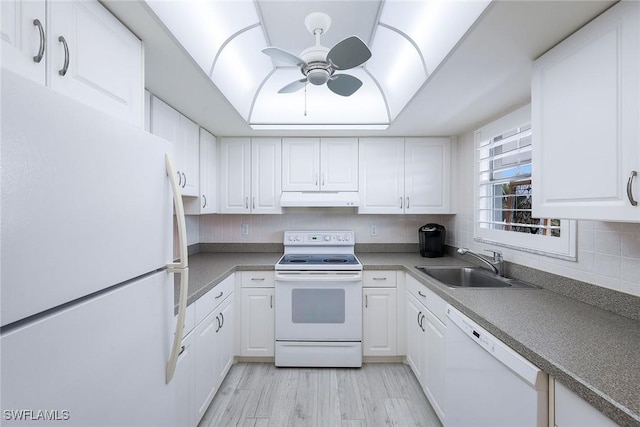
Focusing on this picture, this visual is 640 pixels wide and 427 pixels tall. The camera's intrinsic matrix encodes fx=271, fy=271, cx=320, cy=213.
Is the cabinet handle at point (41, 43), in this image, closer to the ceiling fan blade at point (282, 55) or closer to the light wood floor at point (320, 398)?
the ceiling fan blade at point (282, 55)

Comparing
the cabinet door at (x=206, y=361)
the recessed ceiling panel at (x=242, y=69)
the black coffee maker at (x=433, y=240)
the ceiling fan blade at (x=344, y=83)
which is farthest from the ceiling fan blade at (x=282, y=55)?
the black coffee maker at (x=433, y=240)

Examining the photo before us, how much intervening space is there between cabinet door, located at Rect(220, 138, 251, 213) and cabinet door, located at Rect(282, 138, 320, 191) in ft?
1.27

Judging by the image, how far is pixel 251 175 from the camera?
2.83 metres

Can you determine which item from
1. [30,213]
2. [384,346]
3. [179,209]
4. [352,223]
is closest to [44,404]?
[30,213]

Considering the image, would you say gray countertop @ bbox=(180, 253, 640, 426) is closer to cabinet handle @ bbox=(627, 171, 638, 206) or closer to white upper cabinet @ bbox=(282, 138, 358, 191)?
cabinet handle @ bbox=(627, 171, 638, 206)

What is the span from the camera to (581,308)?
1.34 meters

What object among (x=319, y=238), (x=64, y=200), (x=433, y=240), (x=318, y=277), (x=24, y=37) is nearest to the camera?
(x=64, y=200)

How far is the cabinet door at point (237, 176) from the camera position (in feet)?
9.28

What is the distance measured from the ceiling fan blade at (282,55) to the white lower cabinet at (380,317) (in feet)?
5.78

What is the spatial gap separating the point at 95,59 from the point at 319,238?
226 cm

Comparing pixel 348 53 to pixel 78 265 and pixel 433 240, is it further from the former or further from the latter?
pixel 433 240

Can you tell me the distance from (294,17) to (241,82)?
639 millimetres

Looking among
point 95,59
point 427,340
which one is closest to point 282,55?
point 95,59

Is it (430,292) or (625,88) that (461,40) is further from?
(430,292)
